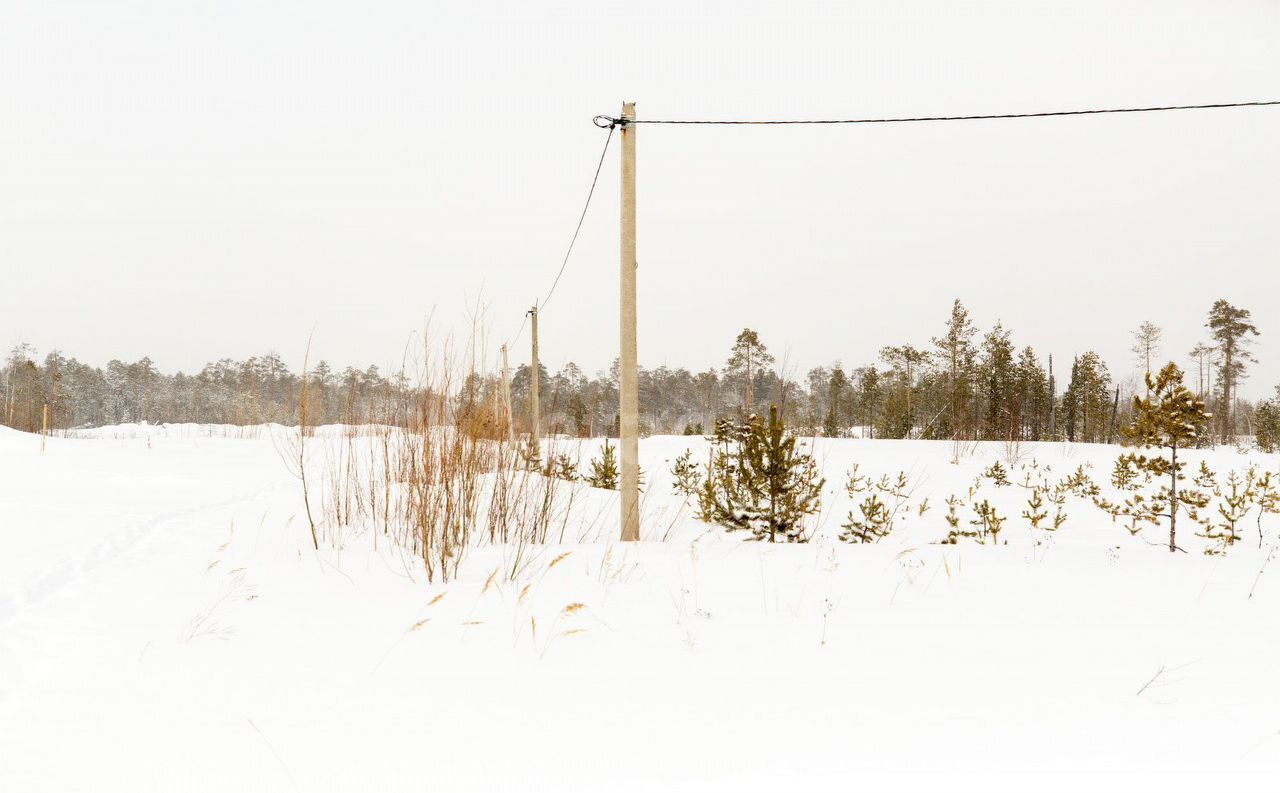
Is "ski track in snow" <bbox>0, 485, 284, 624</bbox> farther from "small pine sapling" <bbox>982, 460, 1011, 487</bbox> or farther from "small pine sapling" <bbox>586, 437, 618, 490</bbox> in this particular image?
"small pine sapling" <bbox>982, 460, 1011, 487</bbox>

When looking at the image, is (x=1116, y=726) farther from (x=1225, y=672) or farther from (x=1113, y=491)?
A: (x=1113, y=491)

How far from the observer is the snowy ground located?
74.8 inches

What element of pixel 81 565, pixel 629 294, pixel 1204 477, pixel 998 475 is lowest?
pixel 81 565

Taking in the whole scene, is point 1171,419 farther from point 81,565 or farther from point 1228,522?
point 81,565

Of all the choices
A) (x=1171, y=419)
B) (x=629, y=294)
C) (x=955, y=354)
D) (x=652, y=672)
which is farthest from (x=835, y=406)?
(x=652, y=672)

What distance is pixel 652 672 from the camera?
2459mm

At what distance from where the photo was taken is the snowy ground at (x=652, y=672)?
1899mm

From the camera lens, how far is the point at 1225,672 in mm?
2393

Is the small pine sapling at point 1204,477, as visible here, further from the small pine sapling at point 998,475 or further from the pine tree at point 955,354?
the pine tree at point 955,354

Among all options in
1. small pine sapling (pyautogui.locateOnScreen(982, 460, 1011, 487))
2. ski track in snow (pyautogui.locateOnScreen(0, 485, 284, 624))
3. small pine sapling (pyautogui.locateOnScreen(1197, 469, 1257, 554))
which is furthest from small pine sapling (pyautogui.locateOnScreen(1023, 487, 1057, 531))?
ski track in snow (pyautogui.locateOnScreen(0, 485, 284, 624))

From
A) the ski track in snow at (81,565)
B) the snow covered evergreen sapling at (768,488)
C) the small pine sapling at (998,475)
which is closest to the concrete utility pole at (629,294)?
the snow covered evergreen sapling at (768,488)

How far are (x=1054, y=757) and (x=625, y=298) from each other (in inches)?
155

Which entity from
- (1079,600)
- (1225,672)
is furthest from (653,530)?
(1225,672)

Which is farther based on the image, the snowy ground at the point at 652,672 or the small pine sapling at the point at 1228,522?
the small pine sapling at the point at 1228,522
